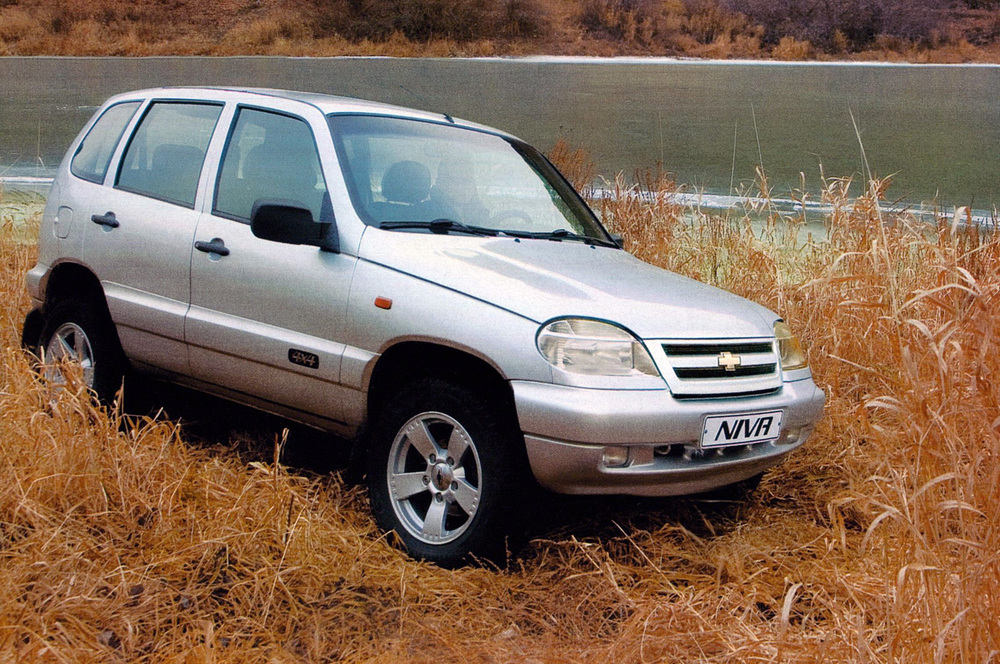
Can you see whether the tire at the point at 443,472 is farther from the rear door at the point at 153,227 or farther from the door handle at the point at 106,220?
the door handle at the point at 106,220

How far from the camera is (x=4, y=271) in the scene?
8438 mm

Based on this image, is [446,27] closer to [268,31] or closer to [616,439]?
[268,31]

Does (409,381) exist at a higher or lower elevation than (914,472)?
lower

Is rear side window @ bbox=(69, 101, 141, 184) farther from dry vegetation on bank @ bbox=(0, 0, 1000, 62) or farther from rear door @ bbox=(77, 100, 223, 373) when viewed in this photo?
dry vegetation on bank @ bbox=(0, 0, 1000, 62)

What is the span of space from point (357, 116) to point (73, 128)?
41456mm

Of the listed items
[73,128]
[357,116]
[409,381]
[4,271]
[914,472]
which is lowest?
[73,128]

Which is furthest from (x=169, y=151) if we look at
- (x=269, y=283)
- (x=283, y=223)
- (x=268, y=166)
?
(x=283, y=223)

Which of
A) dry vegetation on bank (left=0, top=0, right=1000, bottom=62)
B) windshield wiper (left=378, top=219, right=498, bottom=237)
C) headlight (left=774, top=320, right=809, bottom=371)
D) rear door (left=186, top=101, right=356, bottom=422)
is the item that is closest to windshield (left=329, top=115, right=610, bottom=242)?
windshield wiper (left=378, top=219, right=498, bottom=237)

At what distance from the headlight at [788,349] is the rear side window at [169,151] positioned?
103 inches

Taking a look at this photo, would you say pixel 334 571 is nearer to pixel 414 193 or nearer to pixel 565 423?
pixel 565 423

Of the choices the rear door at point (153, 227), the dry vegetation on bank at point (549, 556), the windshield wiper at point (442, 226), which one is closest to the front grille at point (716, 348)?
the dry vegetation on bank at point (549, 556)

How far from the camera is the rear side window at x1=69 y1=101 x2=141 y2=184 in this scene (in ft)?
18.0

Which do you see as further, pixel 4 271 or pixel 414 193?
pixel 4 271

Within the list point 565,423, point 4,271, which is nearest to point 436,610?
point 565,423
